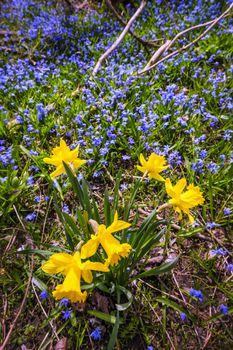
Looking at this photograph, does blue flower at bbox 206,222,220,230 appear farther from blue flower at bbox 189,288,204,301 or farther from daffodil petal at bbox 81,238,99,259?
daffodil petal at bbox 81,238,99,259

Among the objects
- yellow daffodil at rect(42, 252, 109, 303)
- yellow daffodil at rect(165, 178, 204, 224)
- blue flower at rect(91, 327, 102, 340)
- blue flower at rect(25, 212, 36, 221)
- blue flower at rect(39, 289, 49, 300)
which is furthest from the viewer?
blue flower at rect(25, 212, 36, 221)

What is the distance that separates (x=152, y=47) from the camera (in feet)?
11.9

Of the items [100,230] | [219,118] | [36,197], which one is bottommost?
[219,118]

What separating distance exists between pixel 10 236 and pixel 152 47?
261 centimetres

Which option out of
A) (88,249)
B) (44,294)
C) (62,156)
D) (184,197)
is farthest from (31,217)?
(184,197)

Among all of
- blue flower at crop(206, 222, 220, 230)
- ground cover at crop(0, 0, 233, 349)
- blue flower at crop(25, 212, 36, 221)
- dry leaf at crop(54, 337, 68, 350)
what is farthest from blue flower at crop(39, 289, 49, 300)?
blue flower at crop(206, 222, 220, 230)

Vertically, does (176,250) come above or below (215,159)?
below

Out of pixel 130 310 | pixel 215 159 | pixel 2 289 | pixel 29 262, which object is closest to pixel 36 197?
pixel 29 262

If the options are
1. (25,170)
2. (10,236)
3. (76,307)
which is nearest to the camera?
(76,307)

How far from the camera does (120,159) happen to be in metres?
2.70

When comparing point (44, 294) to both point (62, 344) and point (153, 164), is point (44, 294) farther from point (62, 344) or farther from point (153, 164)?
point (153, 164)

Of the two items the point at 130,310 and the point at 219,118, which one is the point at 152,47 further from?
the point at 130,310

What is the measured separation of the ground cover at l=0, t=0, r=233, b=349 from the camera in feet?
6.15

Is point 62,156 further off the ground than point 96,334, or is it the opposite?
point 62,156
